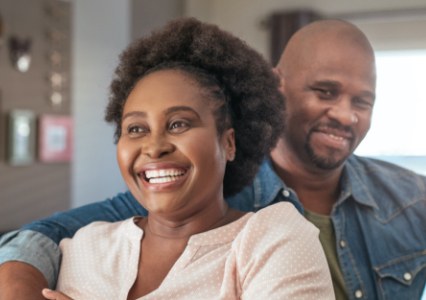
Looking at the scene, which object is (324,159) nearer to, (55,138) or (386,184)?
(386,184)

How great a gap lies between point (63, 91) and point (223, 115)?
2.52 metres

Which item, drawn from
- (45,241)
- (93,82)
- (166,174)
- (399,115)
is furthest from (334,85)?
(93,82)

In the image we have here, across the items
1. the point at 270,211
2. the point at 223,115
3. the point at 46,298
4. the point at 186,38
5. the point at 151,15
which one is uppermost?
the point at 151,15

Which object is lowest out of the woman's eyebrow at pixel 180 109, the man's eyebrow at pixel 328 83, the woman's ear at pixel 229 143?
the woman's ear at pixel 229 143

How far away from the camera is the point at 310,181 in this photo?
151cm

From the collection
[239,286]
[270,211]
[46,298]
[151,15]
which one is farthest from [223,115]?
[151,15]

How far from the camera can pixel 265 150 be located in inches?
47.8

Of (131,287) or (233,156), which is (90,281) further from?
(233,156)

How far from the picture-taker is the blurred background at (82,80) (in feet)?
10.2

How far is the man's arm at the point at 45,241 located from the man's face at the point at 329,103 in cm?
41

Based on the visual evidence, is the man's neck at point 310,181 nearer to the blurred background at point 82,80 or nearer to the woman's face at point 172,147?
the woman's face at point 172,147

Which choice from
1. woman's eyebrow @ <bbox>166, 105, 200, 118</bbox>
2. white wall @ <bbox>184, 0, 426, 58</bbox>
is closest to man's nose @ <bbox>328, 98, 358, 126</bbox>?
woman's eyebrow @ <bbox>166, 105, 200, 118</bbox>

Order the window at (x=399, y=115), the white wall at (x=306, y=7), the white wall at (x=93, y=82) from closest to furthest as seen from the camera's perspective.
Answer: the window at (x=399, y=115)
the white wall at (x=93, y=82)
the white wall at (x=306, y=7)

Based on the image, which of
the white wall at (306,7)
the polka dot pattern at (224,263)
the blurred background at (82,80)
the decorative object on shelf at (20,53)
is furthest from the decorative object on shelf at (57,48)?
the polka dot pattern at (224,263)
